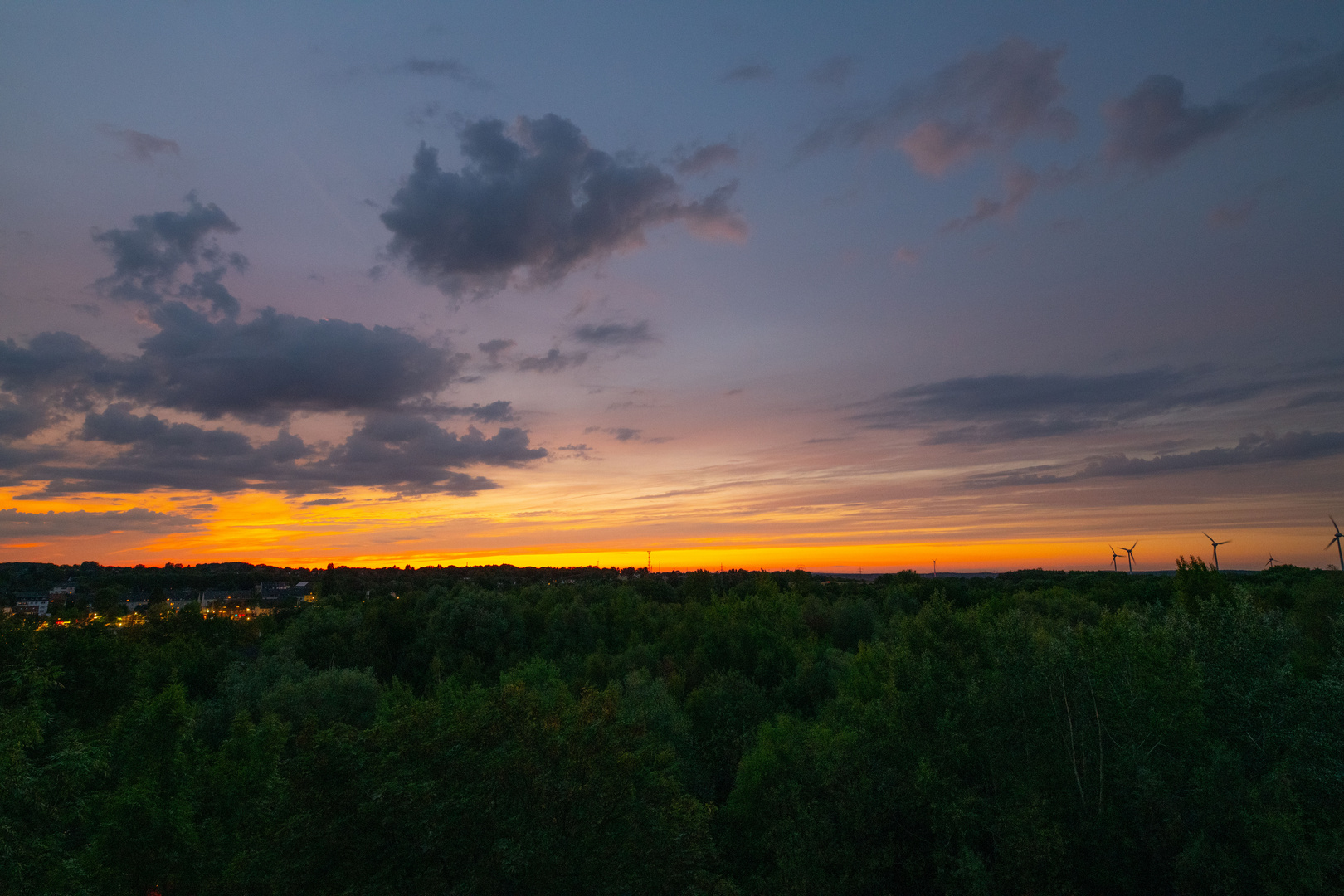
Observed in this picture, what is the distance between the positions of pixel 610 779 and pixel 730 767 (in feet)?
133

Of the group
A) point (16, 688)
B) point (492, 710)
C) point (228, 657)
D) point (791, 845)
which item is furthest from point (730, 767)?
point (228, 657)

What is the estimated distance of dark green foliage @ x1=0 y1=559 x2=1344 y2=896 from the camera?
24.1m

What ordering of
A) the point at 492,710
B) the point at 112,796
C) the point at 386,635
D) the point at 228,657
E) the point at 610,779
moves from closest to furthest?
the point at 610,779
the point at 492,710
the point at 112,796
the point at 228,657
the point at 386,635

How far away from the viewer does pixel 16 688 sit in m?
28.9

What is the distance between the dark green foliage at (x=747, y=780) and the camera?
24078 millimetres

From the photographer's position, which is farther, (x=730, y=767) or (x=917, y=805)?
(x=730, y=767)

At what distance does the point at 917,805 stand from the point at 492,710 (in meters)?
21.3

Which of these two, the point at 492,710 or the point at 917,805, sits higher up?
the point at 492,710

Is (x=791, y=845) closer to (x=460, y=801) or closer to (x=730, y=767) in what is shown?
(x=460, y=801)

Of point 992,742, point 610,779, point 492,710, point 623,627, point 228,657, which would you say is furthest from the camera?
point 623,627

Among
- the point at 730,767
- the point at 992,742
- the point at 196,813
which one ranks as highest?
the point at 992,742

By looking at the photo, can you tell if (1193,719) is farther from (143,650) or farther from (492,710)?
(143,650)

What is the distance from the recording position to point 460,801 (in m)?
24.0

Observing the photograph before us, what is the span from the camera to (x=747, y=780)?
174 ft
